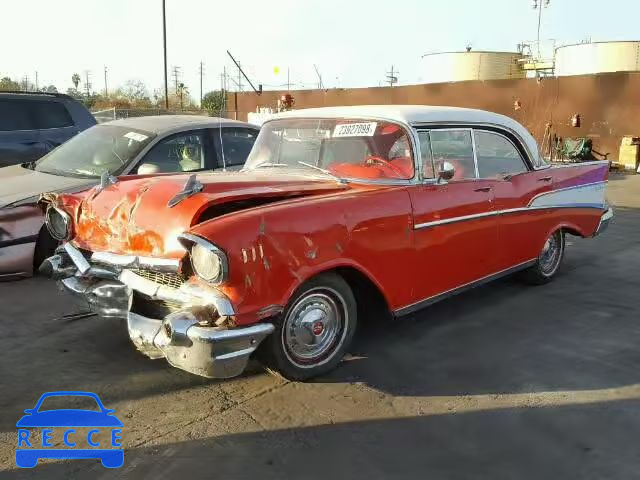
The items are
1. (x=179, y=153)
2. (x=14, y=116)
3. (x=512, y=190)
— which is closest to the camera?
(x=512, y=190)

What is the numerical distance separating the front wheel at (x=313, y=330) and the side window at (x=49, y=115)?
20.6 feet

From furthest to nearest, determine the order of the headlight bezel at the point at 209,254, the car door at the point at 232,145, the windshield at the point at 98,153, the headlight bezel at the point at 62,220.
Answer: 1. the car door at the point at 232,145
2. the windshield at the point at 98,153
3. the headlight bezel at the point at 62,220
4. the headlight bezel at the point at 209,254

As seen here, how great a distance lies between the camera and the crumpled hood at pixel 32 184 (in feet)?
17.9

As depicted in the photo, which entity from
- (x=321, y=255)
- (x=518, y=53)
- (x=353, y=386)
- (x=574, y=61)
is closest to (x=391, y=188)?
(x=321, y=255)

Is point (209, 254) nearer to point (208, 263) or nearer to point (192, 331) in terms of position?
point (208, 263)

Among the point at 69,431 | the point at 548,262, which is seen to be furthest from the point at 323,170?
the point at 548,262

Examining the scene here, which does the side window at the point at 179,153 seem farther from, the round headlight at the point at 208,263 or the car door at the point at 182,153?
the round headlight at the point at 208,263

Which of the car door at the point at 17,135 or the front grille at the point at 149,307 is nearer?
the front grille at the point at 149,307

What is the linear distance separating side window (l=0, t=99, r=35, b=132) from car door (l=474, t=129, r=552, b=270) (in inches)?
249

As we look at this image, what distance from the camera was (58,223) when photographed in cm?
411

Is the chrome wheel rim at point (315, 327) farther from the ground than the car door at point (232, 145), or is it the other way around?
the car door at point (232, 145)

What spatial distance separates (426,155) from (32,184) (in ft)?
12.5


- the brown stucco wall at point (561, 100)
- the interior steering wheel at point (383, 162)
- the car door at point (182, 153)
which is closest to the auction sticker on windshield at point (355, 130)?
the interior steering wheel at point (383, 162)

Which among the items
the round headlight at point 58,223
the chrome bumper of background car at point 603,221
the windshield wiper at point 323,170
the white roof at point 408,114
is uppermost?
the white roof at point 408,114
